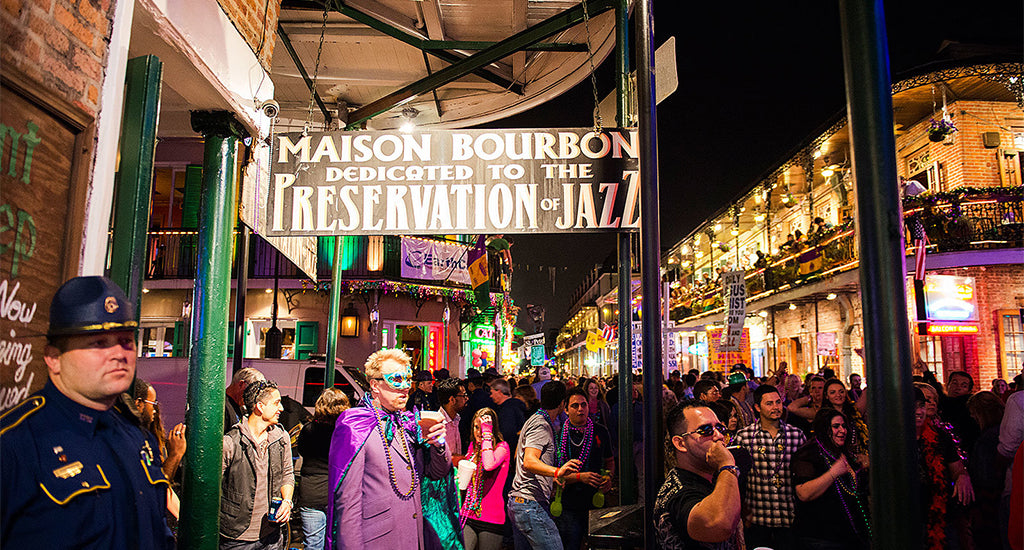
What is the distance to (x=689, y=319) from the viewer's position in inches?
1494

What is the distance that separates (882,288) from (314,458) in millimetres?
5665

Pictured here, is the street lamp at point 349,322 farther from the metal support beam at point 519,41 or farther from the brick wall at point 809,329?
the brick wall at point 809,329

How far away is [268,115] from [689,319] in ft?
116

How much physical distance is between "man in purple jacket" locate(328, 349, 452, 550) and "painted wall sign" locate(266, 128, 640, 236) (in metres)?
1.17

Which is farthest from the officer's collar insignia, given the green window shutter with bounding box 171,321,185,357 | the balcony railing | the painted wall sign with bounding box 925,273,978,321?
the painted wall sign with bounding box 925,273,978,321

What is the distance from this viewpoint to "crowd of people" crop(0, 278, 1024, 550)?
197 centimetres

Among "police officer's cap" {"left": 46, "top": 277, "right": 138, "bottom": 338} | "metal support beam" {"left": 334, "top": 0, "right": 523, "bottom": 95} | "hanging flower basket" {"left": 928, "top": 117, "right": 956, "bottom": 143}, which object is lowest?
"police officer's cap" {"left": 46, "top": 277, "right": 138, "bottom": 338}

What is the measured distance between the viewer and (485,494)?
626 cm

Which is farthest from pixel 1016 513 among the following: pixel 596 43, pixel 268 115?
pixel 596 43

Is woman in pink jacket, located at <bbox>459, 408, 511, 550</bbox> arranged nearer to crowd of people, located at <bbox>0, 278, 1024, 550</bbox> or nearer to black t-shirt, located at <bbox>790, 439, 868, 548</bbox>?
crowd of people, located at <bbox>0, 278, 1024, 550</bbox>

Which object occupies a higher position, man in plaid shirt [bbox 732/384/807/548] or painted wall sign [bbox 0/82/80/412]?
painted wall sign [bbox 0/82/80/412]

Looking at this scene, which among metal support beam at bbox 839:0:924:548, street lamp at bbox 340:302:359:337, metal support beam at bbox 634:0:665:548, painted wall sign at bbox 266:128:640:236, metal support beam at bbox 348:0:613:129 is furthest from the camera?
street lamp at bbox 340:302:359:337

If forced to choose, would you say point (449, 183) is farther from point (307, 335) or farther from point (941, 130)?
point (941, 130)

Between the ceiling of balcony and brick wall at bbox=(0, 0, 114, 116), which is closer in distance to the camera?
brick wall at bbox=(0, 0, 114, 116)
